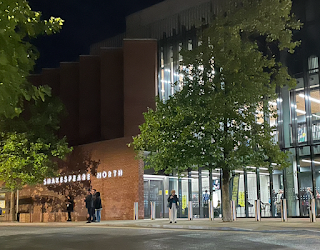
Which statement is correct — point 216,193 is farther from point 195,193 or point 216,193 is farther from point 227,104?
point 227,104

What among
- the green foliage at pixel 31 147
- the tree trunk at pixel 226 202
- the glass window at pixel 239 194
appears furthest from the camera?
the green foliage at pixel 31 147

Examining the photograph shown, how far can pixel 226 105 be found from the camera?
2002 cm

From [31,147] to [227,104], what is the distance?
15332 millimetres

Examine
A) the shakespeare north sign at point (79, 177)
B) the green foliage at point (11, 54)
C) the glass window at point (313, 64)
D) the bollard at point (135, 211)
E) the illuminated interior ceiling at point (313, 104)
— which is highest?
the glass window at point (313, 64)

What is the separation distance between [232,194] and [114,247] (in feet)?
56.2

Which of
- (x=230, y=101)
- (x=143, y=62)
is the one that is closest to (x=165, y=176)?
(x=143, y=62)

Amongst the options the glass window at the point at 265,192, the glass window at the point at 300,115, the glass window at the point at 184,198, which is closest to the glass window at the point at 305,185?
the glass window at the point at 300,115

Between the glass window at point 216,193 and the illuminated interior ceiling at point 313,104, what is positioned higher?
the illuminated interior ceiling at point 313,104

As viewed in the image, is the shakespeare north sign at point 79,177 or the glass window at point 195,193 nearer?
the shakespeare north sign at point 79,177

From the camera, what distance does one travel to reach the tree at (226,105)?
20016mm

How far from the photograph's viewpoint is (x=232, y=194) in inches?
1079

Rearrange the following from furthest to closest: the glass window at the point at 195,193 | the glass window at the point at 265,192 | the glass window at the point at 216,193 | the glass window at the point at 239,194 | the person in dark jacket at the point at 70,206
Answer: the person in dark jacket at the point at 70,206 → the glass window at the point at 195,193 → the glass window at the point at 216,193 → the glass window at the point at 239,194 → the glass window at the point at 265,192

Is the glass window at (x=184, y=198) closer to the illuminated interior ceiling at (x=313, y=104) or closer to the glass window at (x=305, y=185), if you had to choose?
the glass window at (x=305, y=185)

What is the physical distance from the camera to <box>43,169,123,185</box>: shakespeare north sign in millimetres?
27875
